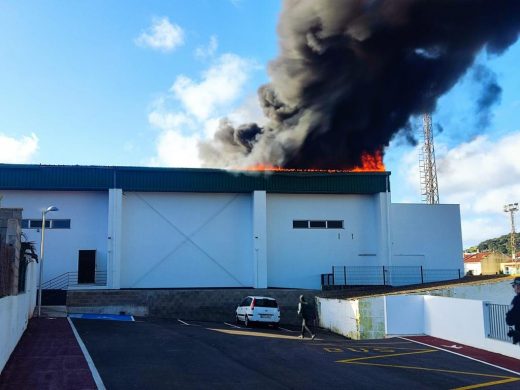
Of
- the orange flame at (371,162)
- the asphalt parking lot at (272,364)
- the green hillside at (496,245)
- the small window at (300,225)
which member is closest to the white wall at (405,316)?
the asphalt parking lot at (272,364)

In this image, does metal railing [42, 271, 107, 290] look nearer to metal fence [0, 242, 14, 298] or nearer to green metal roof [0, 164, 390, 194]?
green metal roof [0, 164, 390, 194]

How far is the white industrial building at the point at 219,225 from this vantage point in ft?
89.0

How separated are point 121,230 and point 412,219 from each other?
637 inches

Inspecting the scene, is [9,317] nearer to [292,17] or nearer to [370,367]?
[370,367]

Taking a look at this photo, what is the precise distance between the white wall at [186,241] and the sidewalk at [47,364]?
36.4 ft

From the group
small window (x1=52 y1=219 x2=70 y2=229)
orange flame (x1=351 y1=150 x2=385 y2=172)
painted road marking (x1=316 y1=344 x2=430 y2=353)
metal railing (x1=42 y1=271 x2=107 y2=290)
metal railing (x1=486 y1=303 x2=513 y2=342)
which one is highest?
orange flame (x1=351 y1=150 x2=385 y2=172)

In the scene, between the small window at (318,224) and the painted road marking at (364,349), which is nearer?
the painted road marking at (364,349)

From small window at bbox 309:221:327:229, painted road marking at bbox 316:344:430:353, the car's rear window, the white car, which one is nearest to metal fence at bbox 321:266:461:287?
small window at bbox 309:221:327:229

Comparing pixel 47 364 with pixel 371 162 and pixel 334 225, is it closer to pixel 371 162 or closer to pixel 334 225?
pixel 334 225

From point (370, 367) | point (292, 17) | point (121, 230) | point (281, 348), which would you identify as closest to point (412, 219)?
point (292, 17)

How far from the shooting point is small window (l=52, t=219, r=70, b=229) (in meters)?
27.5

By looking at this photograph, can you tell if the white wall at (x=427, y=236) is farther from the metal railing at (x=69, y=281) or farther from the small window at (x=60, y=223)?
the small window at (x=60, y=223)

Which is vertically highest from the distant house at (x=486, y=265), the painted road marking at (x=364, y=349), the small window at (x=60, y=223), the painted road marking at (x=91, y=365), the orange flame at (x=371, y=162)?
the orange flame at (x=371, y=162)

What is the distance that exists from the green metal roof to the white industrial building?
5cm
